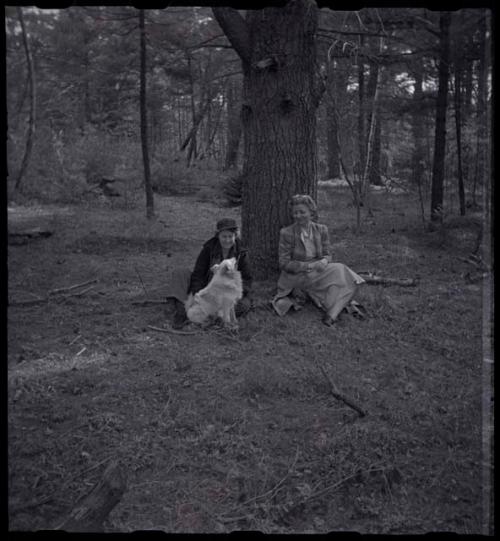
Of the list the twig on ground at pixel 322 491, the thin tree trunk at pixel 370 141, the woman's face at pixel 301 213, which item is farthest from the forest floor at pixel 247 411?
the thin tree trunk at pixel 370 141

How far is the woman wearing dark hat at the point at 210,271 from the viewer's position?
6121 millimetres

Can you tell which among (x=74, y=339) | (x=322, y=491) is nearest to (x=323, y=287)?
(x=74, y=339)

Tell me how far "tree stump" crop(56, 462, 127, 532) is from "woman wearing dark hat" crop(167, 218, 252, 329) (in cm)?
338

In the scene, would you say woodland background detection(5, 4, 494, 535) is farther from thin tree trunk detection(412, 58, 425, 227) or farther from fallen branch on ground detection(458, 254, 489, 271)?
Result: thin tree trunk detection(412, 58, 425, 227)

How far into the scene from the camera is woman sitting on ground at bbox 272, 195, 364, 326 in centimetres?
638

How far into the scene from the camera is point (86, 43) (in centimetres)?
486

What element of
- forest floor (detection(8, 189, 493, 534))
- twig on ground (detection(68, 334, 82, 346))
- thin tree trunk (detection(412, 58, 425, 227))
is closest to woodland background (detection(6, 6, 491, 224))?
thin tree trunk (detection(412, 58, 425, 227))

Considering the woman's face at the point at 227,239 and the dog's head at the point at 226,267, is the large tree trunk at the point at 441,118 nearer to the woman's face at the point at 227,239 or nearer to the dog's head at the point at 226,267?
the woman's face at the point at 227,239

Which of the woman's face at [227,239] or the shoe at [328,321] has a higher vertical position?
the woman's face at [227,239]

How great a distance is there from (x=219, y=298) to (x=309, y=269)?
123 cm

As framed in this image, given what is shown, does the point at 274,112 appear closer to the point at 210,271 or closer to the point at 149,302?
the point at 210,271

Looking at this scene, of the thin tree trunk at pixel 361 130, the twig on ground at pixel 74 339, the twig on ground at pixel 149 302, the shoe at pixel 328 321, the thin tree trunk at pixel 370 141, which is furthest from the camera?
the thin tree trunk at pixel 361 130

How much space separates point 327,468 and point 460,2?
274cm

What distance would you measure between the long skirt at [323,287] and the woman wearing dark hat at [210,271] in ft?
1.55
